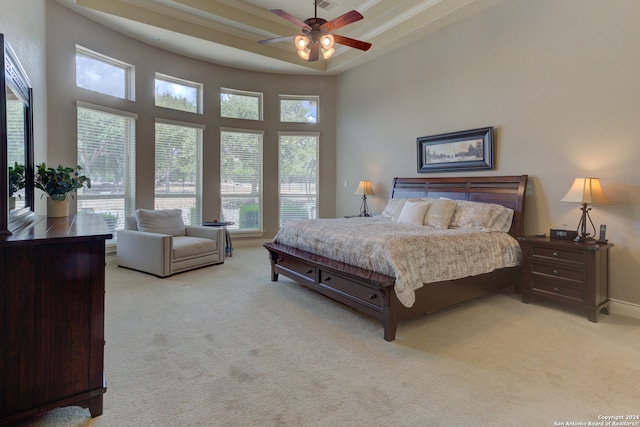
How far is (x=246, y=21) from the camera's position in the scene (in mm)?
5344

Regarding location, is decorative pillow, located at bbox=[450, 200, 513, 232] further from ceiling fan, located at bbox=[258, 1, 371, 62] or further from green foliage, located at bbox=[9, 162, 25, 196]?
green foliage, located at bbox=[9, 162, 25, 196]

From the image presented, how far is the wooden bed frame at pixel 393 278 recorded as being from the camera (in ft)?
9.20

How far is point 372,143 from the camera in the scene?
6.33m

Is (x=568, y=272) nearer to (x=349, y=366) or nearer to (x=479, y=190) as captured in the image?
(x=479, y=190)

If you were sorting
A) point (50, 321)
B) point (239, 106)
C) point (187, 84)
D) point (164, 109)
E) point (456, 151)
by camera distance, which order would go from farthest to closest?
point (239, 106), point (187, 84), point (164, 109), point (456, 151), point (50, 321)

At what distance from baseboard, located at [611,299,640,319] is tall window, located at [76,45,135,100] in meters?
7.05

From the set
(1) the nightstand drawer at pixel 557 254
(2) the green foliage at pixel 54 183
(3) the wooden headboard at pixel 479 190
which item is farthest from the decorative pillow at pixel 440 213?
(2) the green foliage at pixel 54 183

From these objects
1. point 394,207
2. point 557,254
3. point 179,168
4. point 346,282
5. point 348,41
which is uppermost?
point 348,41

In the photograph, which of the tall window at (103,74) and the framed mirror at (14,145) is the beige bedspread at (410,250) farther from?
the tall window at (103,74)

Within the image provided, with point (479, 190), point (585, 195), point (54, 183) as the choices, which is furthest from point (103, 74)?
point (585, 195)

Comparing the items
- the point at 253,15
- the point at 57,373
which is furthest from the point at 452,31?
the point at 57,373

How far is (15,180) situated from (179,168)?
4.14 meters

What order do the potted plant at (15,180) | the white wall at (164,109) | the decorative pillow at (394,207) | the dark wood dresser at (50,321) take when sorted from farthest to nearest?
the decorative pillow at (394,207) → the white wall at (164,109) → the potted plant at (15,180) → the dark wood dresser at (50,321)

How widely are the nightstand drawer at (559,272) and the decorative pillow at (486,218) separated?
23.5 inches
